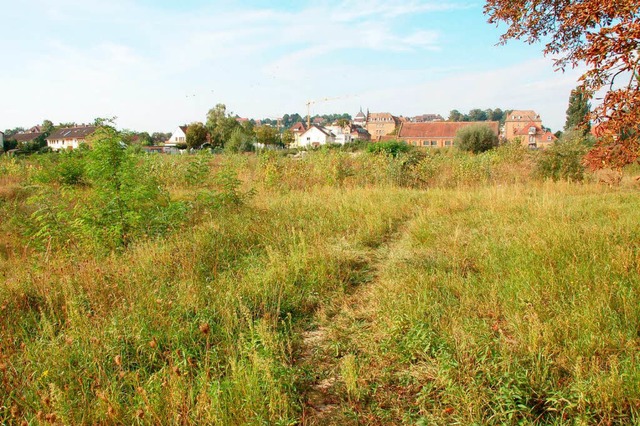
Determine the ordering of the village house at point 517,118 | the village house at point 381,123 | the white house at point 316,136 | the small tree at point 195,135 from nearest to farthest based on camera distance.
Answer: the small tree at point 195,135
the white house at point 316,136
the village house at point 517,118
the village house at point 381,123

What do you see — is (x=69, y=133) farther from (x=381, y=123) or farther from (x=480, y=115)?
(x=480, y=115)

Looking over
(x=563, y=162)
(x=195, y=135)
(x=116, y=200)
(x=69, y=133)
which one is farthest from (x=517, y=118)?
(x=116, y=200)

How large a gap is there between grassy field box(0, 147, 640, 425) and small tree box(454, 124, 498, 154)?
3168 cm

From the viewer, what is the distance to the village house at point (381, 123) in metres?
118

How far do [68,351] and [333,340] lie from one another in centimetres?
194

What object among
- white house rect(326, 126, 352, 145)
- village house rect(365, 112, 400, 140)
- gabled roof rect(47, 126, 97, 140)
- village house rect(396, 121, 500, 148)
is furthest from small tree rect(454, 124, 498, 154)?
village house rect(365, 112, 400, 140)

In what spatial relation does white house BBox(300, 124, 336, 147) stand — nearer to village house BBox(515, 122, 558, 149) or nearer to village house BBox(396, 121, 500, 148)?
village house BBox(396, 121, 500, 148)

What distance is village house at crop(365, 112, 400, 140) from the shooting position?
117875mm

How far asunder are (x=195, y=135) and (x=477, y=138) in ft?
126

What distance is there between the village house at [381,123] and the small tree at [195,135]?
6906 centimetres

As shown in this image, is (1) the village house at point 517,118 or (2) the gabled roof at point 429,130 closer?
(2) the gabled roof at point 429,130

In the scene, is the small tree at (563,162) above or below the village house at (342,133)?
below

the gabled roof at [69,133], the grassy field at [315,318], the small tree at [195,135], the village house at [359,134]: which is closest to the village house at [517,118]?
the village house at [359,134]

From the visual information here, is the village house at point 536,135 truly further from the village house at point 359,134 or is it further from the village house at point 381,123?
the village house at point 381,123
